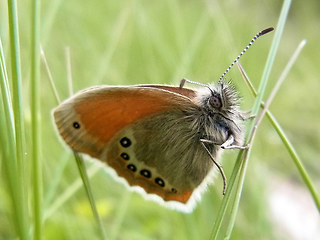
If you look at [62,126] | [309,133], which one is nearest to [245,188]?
[62,126]

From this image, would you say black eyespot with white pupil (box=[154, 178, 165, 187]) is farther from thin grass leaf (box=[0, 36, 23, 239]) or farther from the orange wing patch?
thin grass leaf (box=[0, 36, 23, 239])

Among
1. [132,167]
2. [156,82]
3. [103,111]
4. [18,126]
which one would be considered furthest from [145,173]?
[18,126]

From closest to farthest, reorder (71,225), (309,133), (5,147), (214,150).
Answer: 1. (5,147)
2. (214,150)
3. (71,225)
4. (309,133)

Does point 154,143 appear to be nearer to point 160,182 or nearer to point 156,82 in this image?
point 160,182

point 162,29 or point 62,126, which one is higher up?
point 62,126

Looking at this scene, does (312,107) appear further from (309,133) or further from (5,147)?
(5,147)

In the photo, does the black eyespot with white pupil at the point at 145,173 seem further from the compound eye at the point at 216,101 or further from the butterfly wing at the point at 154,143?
the compound eye at the point at 216,101

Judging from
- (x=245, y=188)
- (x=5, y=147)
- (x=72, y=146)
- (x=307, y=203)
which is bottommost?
(x=307, y=203)
